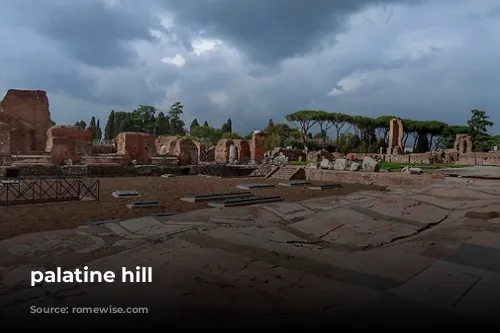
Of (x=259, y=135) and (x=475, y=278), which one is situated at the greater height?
(x=259, y=135)

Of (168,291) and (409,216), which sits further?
(409,216)

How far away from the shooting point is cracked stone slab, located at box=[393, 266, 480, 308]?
236 cm

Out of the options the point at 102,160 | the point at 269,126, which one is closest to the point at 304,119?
the point at 269,126

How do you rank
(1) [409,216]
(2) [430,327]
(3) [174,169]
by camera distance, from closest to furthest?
(2) [430,327] < (1) [409,216] < (3) [174,169]

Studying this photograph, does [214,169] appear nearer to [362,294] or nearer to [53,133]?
[53,133]

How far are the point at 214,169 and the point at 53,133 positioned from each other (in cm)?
1524

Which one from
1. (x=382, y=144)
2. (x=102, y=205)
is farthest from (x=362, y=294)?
(x=382, y=144)

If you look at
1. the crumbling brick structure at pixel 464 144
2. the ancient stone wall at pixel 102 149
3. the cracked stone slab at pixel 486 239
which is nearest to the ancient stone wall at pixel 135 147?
the ancient stone wall at pixel 102 149

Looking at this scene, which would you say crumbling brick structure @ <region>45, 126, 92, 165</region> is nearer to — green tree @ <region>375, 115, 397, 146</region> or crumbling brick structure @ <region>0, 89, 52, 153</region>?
crumbling brick structure @ <region>0, 89, 52, 153</region>

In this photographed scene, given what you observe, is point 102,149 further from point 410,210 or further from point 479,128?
point 479,128

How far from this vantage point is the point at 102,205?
9047 mm

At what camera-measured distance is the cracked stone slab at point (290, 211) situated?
6129mm

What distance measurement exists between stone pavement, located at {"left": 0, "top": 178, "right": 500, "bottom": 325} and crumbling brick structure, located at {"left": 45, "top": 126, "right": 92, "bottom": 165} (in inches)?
752

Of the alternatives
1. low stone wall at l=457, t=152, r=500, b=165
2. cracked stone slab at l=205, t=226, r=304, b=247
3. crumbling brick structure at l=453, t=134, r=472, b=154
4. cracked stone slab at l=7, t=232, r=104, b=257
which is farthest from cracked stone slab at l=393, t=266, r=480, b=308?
crumbling brick structure at l=453, t=134, r=472, b=154
